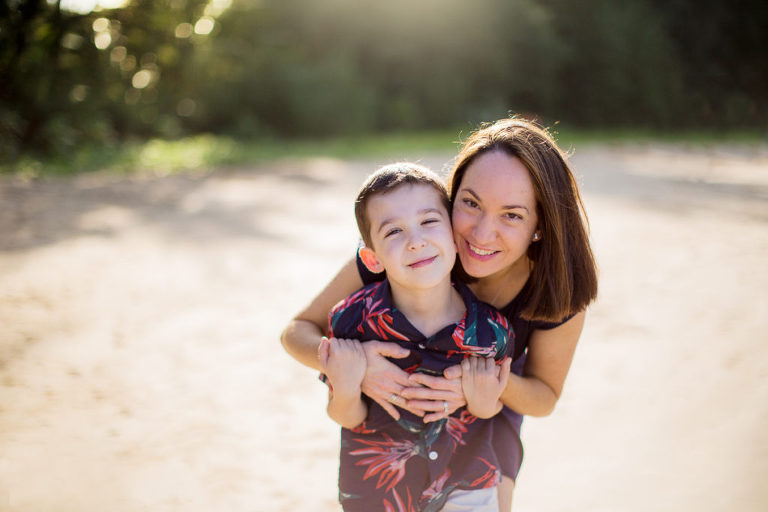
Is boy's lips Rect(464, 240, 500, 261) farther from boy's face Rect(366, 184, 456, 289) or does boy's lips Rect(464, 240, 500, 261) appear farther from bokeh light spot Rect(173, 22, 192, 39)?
bokeh light spot Rect(173, 22, 192, 39)

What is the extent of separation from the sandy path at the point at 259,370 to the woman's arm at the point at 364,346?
766mm

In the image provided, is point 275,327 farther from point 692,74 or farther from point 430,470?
point 692,74

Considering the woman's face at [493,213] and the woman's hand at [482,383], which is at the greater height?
the woman's face at [493,213]

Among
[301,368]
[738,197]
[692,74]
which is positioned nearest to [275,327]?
[301,368]

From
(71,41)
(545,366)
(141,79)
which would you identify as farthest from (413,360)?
(141,79)

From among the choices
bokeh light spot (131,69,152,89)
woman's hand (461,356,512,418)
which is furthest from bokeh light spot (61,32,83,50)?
woman's hand (461,356,512,418)

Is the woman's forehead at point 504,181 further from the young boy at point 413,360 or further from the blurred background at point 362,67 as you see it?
the blurred background at point 362,67

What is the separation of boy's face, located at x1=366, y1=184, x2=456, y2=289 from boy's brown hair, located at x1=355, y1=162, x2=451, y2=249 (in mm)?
18

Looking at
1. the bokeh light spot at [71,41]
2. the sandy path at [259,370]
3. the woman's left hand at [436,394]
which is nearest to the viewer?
the woman's left hand at [436,394]

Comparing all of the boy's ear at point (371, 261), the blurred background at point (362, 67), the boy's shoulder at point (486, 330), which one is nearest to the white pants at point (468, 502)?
the boy's shoulder at point (486, 330)

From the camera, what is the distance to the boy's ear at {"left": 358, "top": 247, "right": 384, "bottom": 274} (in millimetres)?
1912

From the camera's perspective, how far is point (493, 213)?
1946 millimetres

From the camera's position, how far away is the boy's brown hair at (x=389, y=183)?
1827 millimetres

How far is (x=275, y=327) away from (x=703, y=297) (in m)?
3.16
